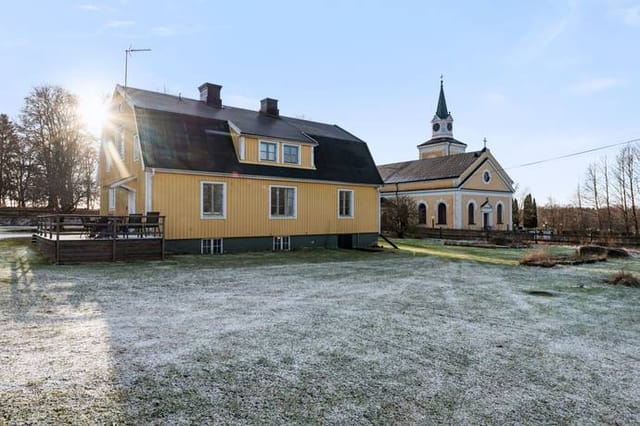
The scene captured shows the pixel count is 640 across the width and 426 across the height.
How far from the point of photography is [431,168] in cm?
3588

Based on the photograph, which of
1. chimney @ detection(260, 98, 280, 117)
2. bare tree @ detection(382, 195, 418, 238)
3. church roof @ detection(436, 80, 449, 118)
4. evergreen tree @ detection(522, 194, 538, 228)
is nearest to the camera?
chimney @ detection(260, 98, 280, 117)

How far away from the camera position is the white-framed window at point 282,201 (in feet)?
55.2

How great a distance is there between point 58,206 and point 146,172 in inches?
843

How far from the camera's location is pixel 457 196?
32156mm

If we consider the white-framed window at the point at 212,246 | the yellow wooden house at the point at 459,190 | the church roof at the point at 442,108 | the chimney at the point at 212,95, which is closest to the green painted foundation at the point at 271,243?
the white-framed window at the point at 212,246

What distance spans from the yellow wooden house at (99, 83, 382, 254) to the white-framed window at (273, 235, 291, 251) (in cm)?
4

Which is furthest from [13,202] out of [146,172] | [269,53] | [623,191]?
[623,191]

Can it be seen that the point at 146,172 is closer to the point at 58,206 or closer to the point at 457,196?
→ the point at 58,206

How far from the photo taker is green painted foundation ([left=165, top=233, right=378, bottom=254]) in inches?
572

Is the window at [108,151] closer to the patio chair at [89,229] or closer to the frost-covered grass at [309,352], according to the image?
the patio chair at [89,229]

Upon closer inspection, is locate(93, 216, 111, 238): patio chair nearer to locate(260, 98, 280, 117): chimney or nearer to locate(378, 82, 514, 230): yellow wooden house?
locate(260, 98, 280, 117): chimney

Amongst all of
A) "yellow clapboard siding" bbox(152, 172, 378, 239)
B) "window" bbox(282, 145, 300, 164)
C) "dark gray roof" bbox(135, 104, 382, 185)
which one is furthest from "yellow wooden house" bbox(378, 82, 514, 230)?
"window" bbox(282, 145, 300, 164)

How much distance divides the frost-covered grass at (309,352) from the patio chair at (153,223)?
3.86 meters

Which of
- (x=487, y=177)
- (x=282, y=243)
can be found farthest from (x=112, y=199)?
(x=487, y=177)
